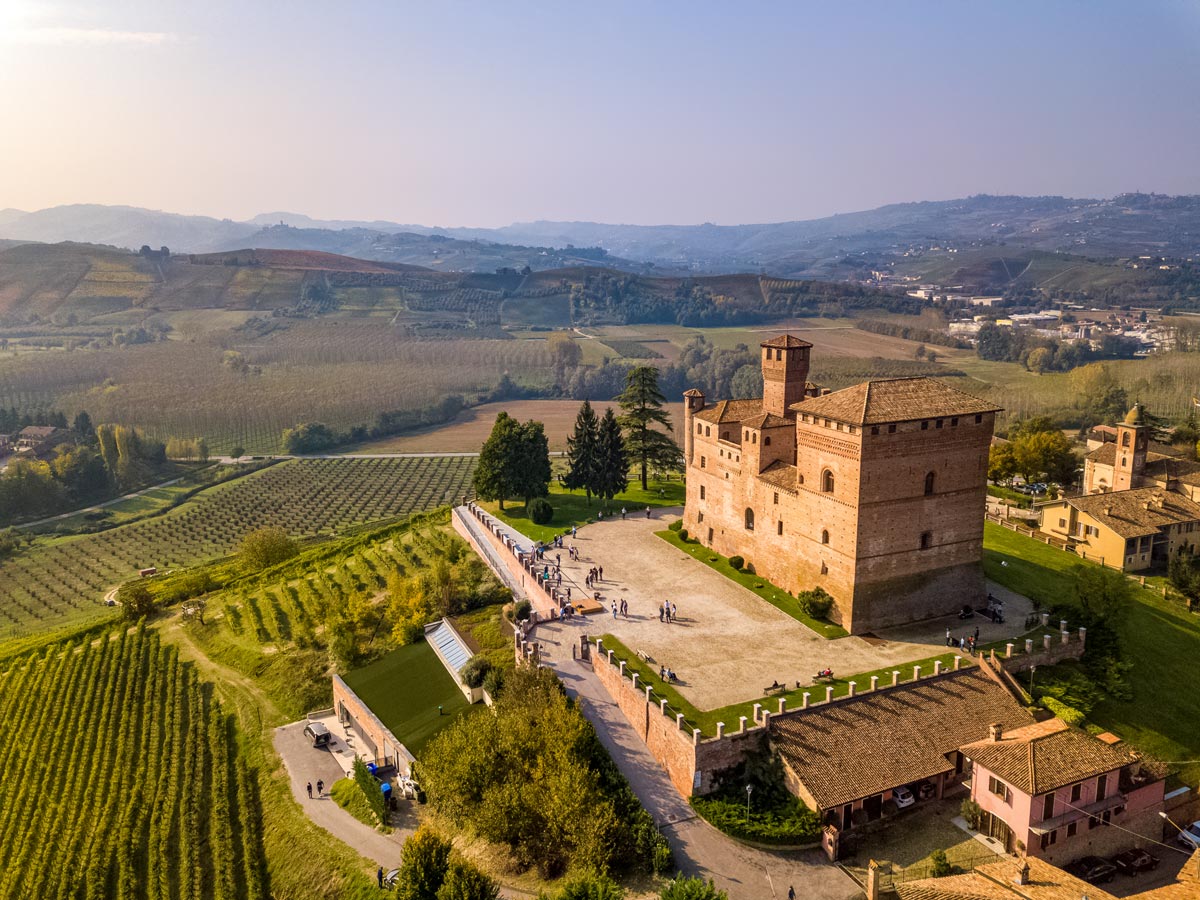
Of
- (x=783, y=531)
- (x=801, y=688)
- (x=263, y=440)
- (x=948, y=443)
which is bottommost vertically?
(x=263, y=440)

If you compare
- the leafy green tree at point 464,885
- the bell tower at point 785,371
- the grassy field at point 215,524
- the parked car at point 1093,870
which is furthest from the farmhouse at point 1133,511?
the grassy field at point 215,524

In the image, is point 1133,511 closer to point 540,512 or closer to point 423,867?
point 540,512

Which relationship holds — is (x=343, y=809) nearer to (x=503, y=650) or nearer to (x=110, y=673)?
(x=503, y=650)

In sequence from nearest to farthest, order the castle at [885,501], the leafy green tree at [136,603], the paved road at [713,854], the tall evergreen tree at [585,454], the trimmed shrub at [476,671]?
the paved road at [713,854], the castle at [885,501], the trimmed shrub at [476,671], the leafy green tree at [136,603], the tall evergreen tree at [585,454]

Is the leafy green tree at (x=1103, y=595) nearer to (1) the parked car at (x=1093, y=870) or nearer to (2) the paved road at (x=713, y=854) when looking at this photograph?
(1) the parked car at (x=1093, y=870)

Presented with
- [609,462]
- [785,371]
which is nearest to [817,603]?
[785,371]

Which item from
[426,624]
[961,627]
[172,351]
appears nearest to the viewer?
[961,627]

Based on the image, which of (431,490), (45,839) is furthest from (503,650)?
(431,490)
